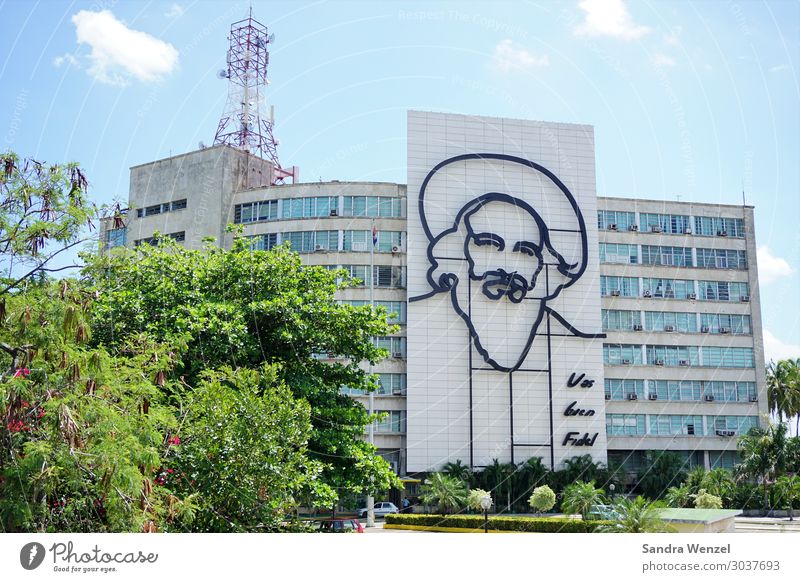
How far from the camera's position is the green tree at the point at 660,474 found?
148 ft

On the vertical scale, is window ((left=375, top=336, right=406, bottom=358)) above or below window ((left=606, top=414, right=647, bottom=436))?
above

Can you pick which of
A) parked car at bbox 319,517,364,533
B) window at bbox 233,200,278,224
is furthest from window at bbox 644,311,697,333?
parked car at bbox 319,517,364,533

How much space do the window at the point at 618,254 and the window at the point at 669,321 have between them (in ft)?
11.0

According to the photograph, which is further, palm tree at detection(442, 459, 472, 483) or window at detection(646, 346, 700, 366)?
window at detection(646, 346, 700, 366)

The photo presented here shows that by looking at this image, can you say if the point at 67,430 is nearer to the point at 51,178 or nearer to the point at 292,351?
the point at 51,178

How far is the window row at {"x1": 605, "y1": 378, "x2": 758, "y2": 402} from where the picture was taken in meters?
48.5

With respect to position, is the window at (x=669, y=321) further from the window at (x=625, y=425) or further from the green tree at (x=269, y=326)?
the green tree at (x=269, y=326)

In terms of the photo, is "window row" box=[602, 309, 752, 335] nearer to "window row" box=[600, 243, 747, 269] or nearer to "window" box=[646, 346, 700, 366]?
"window" box=[646, 346, 700, 366]

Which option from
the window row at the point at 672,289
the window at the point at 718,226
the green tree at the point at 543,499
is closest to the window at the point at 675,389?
the window row at the point at 672,289

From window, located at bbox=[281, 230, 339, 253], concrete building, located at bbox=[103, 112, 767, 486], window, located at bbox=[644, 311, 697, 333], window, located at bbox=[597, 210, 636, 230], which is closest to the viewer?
concrete building, located at bbox=[103, 112, 767, 486]

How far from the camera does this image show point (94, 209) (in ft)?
50.8

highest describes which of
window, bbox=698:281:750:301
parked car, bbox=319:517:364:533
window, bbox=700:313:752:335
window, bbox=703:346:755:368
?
window, bbox=698:281:750:301
